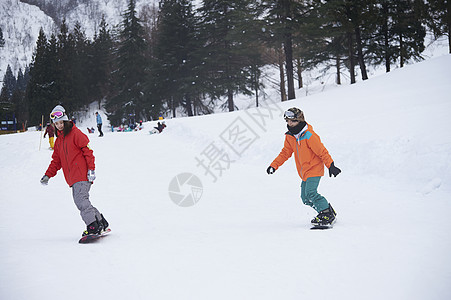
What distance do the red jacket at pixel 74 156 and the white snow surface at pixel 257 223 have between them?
1027 millimetres

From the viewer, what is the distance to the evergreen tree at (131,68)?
36.5 metres

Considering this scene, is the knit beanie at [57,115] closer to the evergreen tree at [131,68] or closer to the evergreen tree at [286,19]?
the evergreen tree at [286,19]

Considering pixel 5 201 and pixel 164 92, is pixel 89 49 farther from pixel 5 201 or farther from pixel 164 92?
pixel 5 201

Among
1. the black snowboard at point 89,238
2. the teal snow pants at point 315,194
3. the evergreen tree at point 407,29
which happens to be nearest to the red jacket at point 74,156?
the black snowboard at point 89,238

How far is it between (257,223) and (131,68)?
36178mm

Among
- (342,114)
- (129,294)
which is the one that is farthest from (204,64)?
(129,294)

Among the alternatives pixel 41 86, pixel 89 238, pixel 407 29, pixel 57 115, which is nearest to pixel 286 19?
pixel 407 29

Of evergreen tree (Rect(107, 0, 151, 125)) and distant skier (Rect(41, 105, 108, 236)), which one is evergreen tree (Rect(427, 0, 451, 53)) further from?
evergreen tree (Rect(107, 0, 151, 125))

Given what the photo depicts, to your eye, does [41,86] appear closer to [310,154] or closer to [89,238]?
[89,238]

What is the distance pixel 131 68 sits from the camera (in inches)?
1460

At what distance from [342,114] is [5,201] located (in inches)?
466

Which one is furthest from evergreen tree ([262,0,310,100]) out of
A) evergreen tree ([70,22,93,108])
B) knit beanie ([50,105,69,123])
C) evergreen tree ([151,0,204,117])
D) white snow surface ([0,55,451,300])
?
evergreen tree ([70,22,93,108])

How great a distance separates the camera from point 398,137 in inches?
286

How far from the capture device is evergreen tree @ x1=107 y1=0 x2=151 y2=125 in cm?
3647
